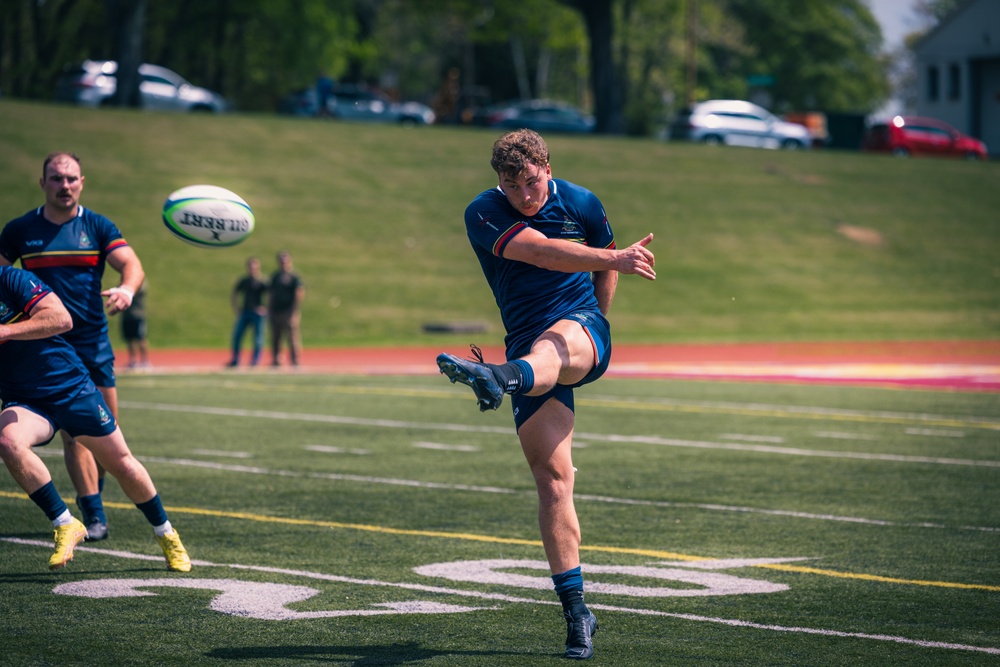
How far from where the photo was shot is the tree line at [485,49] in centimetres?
5262

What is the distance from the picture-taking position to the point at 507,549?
26.9ft

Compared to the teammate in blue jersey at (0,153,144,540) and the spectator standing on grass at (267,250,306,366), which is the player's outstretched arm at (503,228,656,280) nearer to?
the teammate in blue jersey at (0,153,144,540)

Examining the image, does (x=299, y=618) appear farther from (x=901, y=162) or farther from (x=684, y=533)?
(x=901, y=162)

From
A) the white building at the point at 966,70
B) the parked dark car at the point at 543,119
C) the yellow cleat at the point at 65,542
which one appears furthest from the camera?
the white building at the point at 966,70

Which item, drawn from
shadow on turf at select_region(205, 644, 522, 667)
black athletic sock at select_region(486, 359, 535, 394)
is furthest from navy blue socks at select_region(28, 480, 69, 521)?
black athletic sock at select_region(486, 359, 535, 394)

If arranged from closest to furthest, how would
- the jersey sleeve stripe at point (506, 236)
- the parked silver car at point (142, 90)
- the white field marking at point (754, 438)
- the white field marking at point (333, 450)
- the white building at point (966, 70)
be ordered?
the jersey sleeve stripe at point (506, 236) < the white field marking at point (333, 450) < the white field marking at point (754, 438) < the parked silver car at point (142, 90) < the white building at point (966, 70)

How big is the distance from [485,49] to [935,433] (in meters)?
69.8

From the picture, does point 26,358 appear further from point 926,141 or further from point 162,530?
Result: point 926,141

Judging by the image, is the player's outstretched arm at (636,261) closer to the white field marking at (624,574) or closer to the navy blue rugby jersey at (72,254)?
the white field marking at (624,574)

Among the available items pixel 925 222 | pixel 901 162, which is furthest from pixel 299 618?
pixel 901 162

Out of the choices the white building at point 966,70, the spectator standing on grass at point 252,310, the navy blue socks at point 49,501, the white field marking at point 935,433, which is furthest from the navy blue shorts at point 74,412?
the white building at point 966,70

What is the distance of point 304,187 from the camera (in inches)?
1513

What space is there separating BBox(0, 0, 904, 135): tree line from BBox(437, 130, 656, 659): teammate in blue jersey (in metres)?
37.9

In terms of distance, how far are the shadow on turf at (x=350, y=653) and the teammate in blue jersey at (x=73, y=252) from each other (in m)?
2.69
